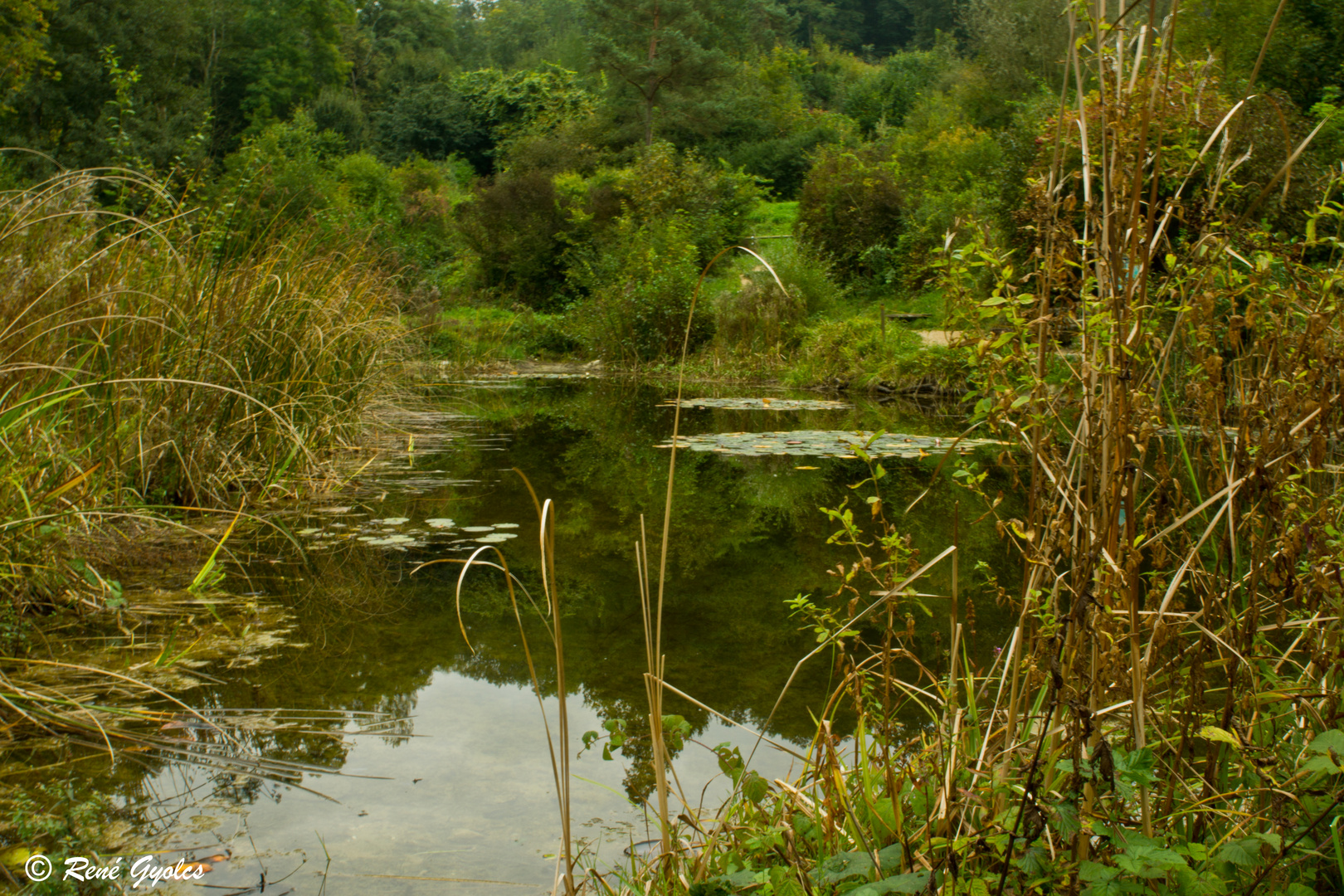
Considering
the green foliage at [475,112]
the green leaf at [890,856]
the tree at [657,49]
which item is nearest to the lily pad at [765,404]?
the green leaf at [890,856]

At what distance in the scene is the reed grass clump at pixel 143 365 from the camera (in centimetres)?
238

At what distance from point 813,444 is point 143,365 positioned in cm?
391

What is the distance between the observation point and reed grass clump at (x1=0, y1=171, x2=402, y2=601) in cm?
238

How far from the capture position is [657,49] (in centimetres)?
2455

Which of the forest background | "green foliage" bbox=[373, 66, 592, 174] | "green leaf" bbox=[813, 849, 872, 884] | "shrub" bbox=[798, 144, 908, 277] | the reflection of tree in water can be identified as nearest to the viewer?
"green leaf" bbox=[813, 849, 872, 884]

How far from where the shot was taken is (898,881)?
3.59 feet

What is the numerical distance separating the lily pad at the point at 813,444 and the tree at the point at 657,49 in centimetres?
1756

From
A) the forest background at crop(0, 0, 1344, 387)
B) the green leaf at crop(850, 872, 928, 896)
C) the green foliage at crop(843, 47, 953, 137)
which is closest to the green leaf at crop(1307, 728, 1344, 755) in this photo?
the green leaf at crop(850, 872, 928, 896)

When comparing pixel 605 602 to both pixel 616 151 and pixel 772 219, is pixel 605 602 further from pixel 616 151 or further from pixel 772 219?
pixel 616 151

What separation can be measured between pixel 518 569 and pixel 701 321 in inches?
386

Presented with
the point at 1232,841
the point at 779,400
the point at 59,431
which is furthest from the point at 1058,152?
the point at 779,400

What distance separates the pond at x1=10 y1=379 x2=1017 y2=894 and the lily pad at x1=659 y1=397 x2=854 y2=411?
342 cm

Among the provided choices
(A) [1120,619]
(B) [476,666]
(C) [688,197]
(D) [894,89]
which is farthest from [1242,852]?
(D) [894,89]

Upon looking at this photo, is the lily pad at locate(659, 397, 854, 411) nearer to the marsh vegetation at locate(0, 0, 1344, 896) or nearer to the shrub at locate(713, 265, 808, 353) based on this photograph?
the marsh vegetation at locate(0, 0, 1344, 896)
